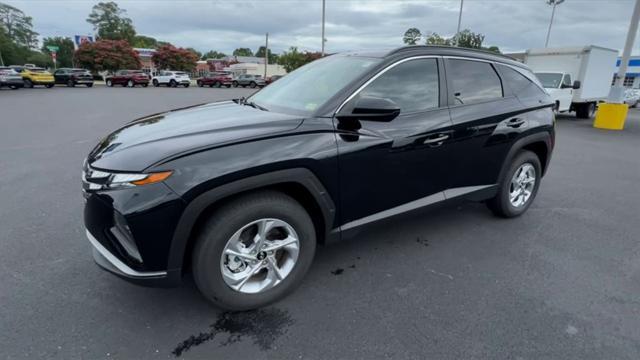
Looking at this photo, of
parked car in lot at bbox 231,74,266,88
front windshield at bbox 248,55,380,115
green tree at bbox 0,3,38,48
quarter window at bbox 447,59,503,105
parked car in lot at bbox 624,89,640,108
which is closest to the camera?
front windshield at bbox 248,55,380,115

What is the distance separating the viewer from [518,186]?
4.01m

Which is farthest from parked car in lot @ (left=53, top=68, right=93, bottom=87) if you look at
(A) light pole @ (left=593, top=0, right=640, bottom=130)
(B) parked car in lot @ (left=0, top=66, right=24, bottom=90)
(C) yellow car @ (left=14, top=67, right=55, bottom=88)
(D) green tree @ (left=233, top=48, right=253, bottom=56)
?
(D) green tree @ (left=233, top=48, right=253, bottom=56)

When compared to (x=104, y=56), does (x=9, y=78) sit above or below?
below

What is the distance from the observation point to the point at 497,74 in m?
3.64

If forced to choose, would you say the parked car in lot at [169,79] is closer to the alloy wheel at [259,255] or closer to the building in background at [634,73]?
the alloy wheel at [259,255]

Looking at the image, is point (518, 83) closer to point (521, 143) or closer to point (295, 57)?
point (521, 143)

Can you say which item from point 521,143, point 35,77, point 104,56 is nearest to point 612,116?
point 521,143

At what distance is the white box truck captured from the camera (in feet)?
43.6

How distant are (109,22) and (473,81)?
85.0m

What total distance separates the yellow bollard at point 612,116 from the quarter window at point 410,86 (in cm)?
1276

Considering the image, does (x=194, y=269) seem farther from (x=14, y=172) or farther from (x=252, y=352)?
(x=14, y=172)

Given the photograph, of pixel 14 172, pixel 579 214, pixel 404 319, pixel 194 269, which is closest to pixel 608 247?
pixel 579 214

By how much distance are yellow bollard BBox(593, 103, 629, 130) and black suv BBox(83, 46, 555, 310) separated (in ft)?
38.6

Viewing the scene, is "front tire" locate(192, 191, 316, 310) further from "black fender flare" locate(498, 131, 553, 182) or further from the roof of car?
"black fender flare" locate(498, 131, 553, 182)
